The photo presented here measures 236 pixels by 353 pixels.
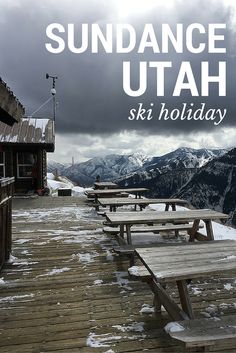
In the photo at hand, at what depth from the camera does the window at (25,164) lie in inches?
814

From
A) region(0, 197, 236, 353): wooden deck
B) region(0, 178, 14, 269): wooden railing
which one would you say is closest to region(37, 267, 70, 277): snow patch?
region(0, 197, 236, 353): wooden deck

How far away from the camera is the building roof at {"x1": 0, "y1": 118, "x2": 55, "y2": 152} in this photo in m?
18.7

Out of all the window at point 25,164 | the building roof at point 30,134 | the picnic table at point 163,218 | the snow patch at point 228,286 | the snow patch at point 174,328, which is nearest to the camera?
the snow patch at point 174,328

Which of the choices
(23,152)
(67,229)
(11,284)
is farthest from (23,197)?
(11,284)

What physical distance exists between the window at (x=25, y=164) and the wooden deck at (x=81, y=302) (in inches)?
527

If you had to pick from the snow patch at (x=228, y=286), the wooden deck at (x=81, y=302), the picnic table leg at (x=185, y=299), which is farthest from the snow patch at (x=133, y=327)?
the snow patch at (x=228, y=286)

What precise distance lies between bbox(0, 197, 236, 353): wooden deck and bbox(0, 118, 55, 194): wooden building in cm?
1210

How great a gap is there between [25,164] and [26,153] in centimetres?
66

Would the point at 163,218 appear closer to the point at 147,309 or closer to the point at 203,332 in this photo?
the point at 147,309

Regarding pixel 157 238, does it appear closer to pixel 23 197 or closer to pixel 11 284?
pixel 11 284

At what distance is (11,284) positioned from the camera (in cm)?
534

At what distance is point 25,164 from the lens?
20766 mm

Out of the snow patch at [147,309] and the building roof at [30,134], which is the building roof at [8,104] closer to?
the snow patch at [147,309]

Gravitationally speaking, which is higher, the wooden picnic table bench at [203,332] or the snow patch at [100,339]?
the wooden picnic table bench at [203,332]
